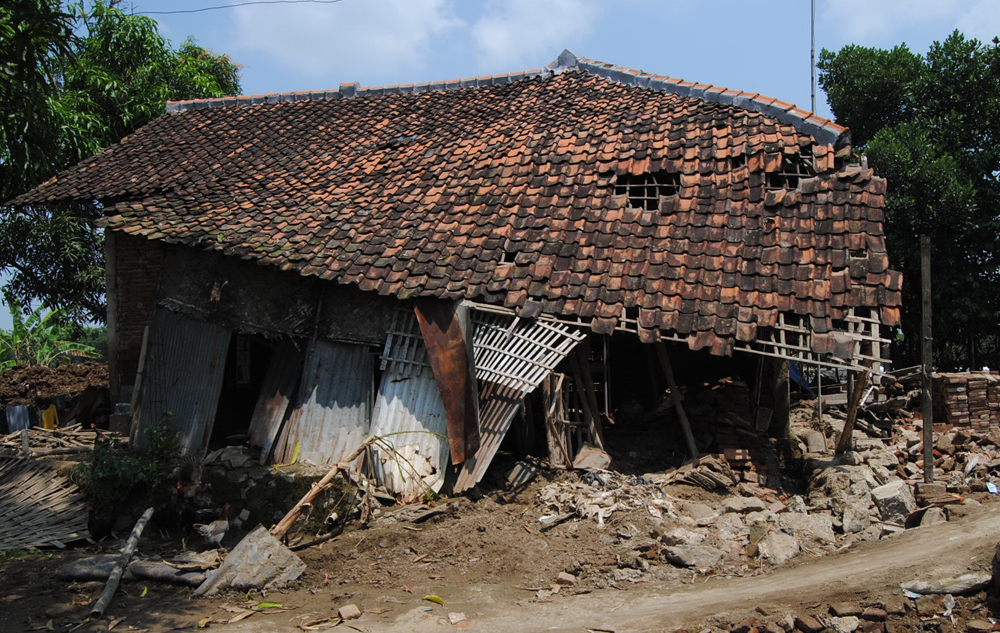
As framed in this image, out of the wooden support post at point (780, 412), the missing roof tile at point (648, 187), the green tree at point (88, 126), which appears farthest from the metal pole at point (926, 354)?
the green tree at point (88, 126)

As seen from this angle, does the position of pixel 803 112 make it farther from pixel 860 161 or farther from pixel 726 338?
pixel 726 338

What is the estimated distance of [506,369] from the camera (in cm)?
840

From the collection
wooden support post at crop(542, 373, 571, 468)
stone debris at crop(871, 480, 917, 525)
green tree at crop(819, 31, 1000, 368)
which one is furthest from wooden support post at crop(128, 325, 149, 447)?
green tree at crop(819, 31, 1000, 368)

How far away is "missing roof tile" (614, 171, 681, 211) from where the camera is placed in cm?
962

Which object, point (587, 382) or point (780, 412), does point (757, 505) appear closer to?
point (587, 382)

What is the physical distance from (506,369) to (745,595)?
3.49 meters

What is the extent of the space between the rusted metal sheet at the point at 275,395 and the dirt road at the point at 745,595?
411cm

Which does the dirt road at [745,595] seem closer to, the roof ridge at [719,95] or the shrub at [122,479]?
the shrub at [122,479]

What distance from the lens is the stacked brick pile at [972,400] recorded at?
462 inches

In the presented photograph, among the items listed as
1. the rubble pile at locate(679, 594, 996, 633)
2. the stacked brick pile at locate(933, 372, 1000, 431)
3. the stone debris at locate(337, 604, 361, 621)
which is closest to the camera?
the rubble pile at locate(679, 594, 996, 633)

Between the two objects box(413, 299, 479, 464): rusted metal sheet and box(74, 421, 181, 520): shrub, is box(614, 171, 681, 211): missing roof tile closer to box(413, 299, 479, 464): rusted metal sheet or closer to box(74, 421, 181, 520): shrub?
box(413, 299, 479, 464): rusted metal sheet

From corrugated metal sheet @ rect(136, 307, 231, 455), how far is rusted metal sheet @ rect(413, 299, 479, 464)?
3039 millimetres

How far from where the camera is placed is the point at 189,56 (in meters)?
19.0

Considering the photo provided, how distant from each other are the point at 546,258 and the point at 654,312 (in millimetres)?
1485
